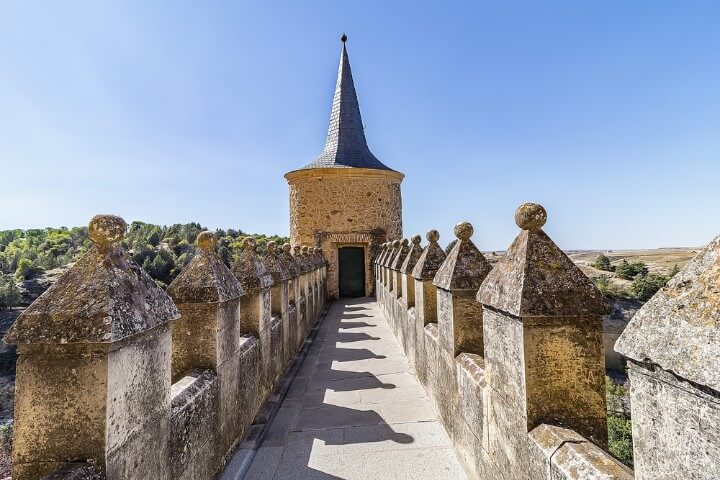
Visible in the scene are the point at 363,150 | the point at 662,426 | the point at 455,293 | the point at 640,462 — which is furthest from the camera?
the point at 363,150

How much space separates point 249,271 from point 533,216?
331 cm

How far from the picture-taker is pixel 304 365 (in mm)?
6223

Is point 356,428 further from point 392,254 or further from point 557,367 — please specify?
point 392,254

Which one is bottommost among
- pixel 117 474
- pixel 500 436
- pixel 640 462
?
pixel 500 436

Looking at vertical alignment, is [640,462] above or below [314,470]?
above

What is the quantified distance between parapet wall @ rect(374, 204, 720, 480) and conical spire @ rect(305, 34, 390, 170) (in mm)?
14614

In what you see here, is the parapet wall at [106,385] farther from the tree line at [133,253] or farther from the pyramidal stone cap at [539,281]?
the tree line at [133,253]

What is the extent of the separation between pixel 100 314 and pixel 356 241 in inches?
616

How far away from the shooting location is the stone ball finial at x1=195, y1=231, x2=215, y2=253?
3.33 meters

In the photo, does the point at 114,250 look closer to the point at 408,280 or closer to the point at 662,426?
the point at 662,426

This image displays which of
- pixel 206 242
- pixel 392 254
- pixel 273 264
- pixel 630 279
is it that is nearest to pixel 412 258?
pixel 273 264

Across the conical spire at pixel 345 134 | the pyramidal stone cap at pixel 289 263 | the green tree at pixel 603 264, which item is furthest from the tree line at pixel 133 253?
the green tree at pixel 603 264

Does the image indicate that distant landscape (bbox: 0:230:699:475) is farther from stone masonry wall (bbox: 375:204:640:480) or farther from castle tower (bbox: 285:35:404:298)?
castle tower (bbox: 285:35:404:298)

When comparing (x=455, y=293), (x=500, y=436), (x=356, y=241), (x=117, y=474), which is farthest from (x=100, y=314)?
(x=356, y=241)
